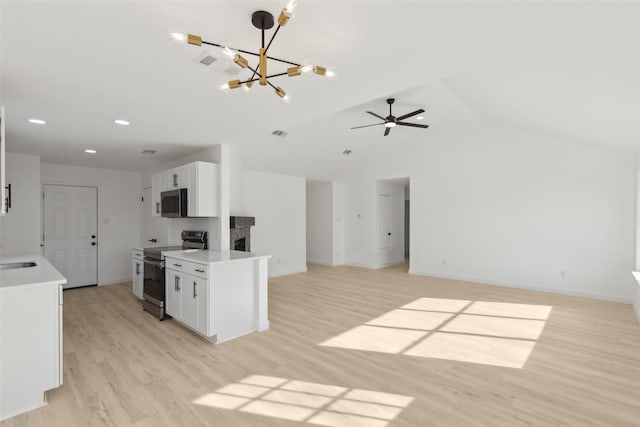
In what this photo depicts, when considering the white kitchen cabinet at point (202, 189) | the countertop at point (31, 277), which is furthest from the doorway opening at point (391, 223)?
the countertop at point (31, 277)

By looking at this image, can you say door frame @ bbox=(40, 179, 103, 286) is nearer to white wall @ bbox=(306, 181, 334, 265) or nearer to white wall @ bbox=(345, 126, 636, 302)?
white wall @ bbox=(306, 181, 334, 265)

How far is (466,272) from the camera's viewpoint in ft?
22.4

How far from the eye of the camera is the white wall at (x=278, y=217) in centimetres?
716

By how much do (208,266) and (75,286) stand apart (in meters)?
4.47

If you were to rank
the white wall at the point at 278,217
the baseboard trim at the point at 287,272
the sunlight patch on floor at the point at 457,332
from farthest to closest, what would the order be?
1. the baseboard trim at the point at 287,272
2. the white wall at the point at 278,217
3. the sunlight patch on floor at the point at 457,332

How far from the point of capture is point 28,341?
2.31 meters

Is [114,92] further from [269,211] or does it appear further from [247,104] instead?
[269,211]

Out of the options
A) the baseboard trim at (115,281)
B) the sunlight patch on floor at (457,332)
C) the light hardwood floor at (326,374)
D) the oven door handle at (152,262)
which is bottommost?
the sunlight patch on floor at (457,332)

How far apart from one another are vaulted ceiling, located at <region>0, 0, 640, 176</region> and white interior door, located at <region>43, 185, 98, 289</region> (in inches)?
68.3

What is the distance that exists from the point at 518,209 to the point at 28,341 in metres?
7.21

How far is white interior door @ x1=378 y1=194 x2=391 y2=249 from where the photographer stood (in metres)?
8.46

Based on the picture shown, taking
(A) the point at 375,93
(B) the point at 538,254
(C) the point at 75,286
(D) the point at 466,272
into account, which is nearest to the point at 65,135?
(C) the point at 75,286

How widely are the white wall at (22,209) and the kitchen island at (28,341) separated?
3471mm

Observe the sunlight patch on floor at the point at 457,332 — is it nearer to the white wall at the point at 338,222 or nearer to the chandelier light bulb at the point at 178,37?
the chandelier light bulb at the point at 178,37
